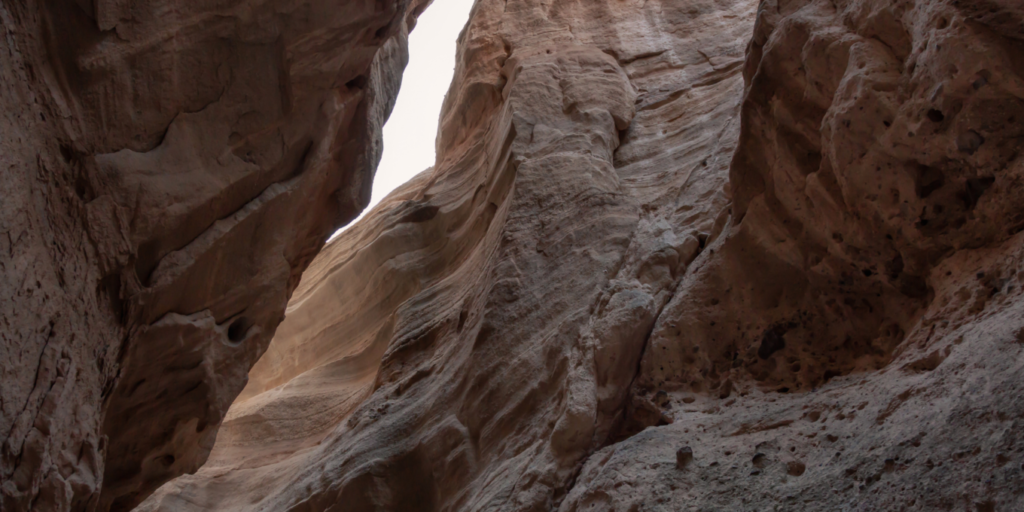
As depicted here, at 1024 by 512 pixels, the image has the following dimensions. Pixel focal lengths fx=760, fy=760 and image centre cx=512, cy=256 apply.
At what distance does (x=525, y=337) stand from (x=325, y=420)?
5048 mm

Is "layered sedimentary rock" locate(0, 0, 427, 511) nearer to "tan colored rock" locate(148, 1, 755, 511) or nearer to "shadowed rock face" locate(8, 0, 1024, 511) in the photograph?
"shadowed rock face" locate(8, 0, 1024, 511)

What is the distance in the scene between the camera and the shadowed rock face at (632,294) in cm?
387

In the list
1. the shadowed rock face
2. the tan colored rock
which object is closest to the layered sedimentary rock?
the shadowed rock face

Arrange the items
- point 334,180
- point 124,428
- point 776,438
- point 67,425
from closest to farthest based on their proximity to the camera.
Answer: point 776,438
point 67,425
point 124,428
point 334,180

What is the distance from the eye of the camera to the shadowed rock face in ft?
12.7

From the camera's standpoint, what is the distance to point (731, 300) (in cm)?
560

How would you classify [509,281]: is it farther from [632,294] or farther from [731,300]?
[731,300]

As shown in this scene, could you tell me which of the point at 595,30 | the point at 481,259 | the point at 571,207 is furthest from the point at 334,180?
the point at 595,30

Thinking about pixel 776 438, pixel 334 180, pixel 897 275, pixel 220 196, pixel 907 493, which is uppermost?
pixel 334 180

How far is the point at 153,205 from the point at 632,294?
4.05 metres

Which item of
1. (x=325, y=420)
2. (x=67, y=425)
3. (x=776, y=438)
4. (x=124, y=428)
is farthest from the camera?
(x=325, y=420)

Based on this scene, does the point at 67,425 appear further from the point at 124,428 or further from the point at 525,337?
the point at 525,337

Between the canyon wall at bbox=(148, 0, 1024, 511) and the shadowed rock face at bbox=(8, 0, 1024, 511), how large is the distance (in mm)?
20

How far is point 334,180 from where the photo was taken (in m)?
8.98
